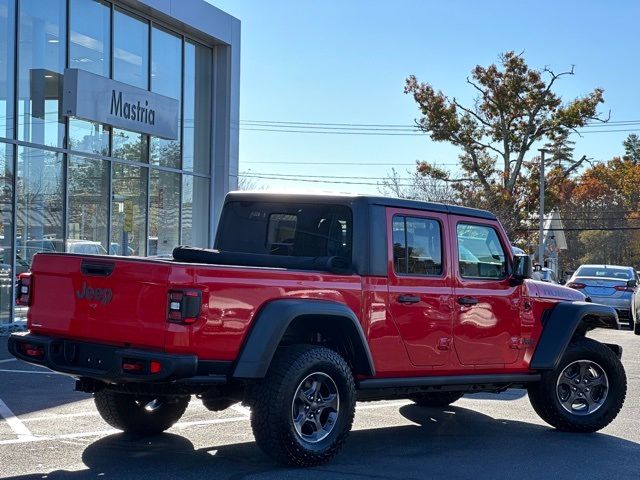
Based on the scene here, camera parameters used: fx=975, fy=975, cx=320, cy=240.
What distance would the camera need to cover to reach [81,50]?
60.2 ft

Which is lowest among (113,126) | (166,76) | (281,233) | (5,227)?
(281,233)

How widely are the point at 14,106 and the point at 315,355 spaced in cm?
1179

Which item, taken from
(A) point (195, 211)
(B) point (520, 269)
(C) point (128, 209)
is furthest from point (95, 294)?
(A) point (195, 211)

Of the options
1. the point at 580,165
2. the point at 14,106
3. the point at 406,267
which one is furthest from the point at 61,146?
the point at 580,165

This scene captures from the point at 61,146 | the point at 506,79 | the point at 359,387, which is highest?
the point at 506,79

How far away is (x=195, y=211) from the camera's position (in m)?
A: 22.6

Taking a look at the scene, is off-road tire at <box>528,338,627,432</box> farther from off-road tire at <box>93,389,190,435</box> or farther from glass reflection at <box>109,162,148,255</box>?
glass reflection at <box>109,162,148,255</box>

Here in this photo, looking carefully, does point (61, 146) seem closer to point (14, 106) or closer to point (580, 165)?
point (14, 106)

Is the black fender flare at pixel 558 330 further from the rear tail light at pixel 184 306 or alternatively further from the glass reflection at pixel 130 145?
the glass reflection at pixel 130 145

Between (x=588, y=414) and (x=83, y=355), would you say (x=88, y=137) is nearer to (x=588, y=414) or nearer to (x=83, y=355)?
(x=588, y=414)

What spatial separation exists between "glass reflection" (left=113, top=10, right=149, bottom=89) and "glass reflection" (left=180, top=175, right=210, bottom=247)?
9.12ft

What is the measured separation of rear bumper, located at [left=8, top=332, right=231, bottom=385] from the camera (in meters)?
5.90

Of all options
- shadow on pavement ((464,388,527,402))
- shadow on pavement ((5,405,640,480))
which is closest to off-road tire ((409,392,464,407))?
shadow on pavement ((5,405,640,480))

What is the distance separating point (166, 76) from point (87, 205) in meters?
4.13
